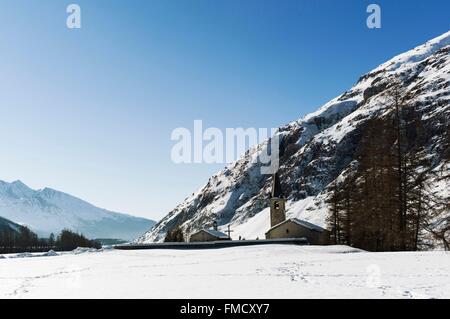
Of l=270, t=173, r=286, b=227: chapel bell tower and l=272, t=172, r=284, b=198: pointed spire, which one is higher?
l=272, t=172, r=284, b=198: pointed spire

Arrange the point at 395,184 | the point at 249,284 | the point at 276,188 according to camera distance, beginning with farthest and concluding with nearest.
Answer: the point at 276,188
the point at 395,184
the point at 249,284

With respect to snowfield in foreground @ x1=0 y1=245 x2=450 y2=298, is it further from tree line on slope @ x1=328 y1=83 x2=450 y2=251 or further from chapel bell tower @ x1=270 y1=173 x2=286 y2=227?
chapel bell tower @ x1=270 y1=173 x2=286 y2=227

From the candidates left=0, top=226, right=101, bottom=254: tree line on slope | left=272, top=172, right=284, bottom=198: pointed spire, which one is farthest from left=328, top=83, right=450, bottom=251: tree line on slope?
left=0, top=226, right=101, bottom=254: tree line on slope

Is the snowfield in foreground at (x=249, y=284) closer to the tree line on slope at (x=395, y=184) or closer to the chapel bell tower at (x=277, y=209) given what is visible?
the tree line on slope at (x=395, y=184)

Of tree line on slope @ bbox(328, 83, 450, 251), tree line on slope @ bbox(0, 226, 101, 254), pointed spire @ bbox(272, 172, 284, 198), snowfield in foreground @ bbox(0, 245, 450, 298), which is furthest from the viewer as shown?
tree line on slope @ bbox(0, 226, 101, 254)

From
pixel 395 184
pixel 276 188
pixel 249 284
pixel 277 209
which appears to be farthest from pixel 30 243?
pixel 249 284

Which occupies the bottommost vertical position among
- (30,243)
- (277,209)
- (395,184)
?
(30,243)

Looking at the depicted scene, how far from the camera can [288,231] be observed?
69000 millimetres

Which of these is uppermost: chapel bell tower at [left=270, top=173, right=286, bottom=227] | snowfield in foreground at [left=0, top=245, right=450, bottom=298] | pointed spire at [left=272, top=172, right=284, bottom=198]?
pointed spire at [left=272, top=172, right=284, bottom=198]

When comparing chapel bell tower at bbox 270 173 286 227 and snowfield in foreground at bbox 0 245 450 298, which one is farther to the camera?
chapel bell tower at bbox 270 173 286 227

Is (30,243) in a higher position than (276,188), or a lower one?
lower

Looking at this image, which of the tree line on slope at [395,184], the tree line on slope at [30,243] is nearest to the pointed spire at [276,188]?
the tree line on slope at [395,184]

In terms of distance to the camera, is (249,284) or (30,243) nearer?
(249,284)

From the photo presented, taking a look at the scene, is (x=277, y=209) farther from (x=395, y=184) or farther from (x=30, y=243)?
(x=30, y=243)
